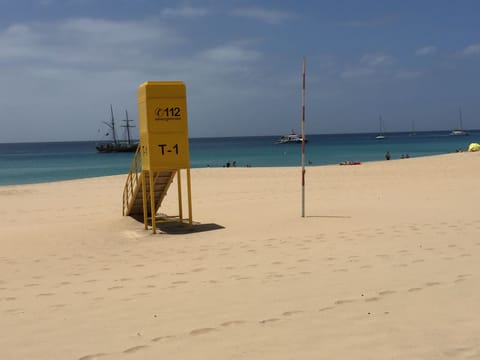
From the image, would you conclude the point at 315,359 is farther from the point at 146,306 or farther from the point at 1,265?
the point at 1,265

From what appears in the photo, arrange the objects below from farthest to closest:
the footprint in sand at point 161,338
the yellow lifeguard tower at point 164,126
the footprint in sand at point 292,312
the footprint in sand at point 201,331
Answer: the yellow lifeguard tower at point 164,126 < the footprint in sand at point 292,312 < the footprint in sand at point 201,331 < the footprint in sand at point 161,338

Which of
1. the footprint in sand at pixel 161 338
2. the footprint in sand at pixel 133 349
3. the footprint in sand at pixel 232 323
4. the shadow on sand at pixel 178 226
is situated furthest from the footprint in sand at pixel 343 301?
the shadow on sand at pixel 178 226

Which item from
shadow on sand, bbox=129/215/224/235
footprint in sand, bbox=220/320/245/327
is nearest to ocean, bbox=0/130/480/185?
shadow on sand, bbox=129/215/224/235

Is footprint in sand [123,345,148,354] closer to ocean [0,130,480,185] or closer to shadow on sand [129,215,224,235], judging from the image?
shadow on sand [129,215,224,235]

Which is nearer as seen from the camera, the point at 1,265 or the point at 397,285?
the point at 397,285

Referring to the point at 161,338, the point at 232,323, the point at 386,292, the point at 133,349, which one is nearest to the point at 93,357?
the point at 133,349

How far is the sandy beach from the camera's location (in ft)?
16.0

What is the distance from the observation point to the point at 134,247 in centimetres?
1138

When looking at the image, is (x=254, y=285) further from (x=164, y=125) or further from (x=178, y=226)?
(x=178, y=226)

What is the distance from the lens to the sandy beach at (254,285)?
4.87 m

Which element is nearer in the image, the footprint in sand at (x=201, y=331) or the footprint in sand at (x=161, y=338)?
the footprint in sand at (x=161, y=338)

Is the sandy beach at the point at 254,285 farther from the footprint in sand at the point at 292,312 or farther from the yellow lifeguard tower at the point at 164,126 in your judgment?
the yellow lifeguard tower at the point at 164,126

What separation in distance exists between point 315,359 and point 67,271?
576 centimetres

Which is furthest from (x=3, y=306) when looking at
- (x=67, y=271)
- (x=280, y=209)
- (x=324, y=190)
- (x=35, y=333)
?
(x=324, y=190)
